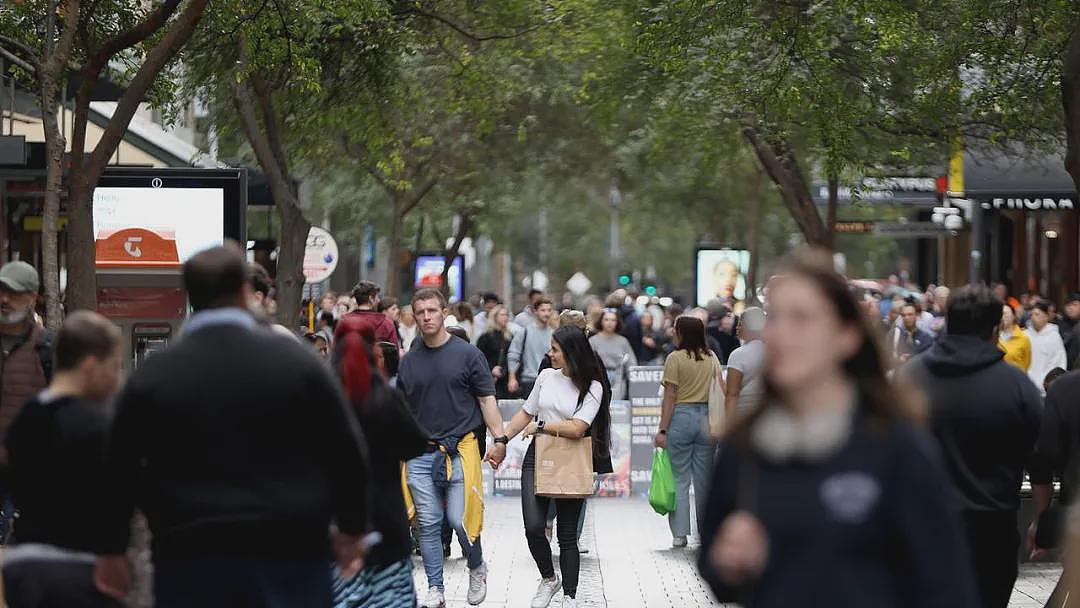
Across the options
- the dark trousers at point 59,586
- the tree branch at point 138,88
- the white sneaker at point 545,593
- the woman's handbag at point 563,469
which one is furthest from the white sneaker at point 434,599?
the dark trousers at point 59,586

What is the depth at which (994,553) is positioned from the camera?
6.96 meters

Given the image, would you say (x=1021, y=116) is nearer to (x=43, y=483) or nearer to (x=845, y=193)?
(x=43, y=483)

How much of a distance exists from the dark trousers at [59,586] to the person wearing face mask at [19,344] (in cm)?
171

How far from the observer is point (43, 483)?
18.5 ft

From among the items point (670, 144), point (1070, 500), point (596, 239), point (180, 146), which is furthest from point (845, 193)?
point (596, 239)

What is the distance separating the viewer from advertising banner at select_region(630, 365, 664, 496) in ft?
60.1

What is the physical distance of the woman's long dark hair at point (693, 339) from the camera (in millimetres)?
13500

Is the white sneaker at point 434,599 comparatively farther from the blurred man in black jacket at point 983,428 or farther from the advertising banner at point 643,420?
the advertising banner at point 643,420

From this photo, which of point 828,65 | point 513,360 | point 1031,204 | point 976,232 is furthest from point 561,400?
point 976,232

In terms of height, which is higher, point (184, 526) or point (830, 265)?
point (830, 265)

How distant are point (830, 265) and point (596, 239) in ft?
276

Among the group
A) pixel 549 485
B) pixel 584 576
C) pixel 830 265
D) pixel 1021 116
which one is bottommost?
pixel 584 576

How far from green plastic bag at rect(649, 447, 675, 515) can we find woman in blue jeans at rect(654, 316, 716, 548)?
15.4 inches

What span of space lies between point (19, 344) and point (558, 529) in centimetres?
411
